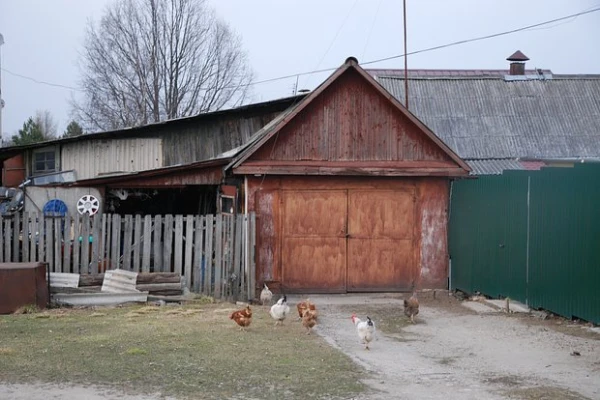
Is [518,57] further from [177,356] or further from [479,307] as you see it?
[177,356]

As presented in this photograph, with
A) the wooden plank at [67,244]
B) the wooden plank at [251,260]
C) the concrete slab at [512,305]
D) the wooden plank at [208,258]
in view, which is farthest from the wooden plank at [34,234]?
the concrete slab at [512,305]

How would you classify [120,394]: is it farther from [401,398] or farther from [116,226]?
[116,226]

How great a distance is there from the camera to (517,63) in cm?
3070

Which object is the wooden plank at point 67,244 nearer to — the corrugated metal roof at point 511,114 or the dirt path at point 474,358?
the dirt path at point 474,358

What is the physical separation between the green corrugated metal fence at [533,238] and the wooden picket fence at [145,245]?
178 inches

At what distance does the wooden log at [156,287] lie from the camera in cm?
1595

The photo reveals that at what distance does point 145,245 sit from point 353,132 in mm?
5059

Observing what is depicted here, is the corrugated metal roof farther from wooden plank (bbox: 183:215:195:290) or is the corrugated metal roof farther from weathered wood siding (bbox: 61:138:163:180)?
wooden plank (bbox: 183:215:195:290)

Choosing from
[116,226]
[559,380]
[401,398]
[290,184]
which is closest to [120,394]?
[401,398]

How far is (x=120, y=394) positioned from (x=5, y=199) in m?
15.4

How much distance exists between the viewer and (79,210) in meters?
20.5

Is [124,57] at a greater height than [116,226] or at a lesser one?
greater

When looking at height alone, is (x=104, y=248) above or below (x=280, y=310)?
above

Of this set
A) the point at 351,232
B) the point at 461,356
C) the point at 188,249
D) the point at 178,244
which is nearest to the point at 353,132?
the point at 351,232
